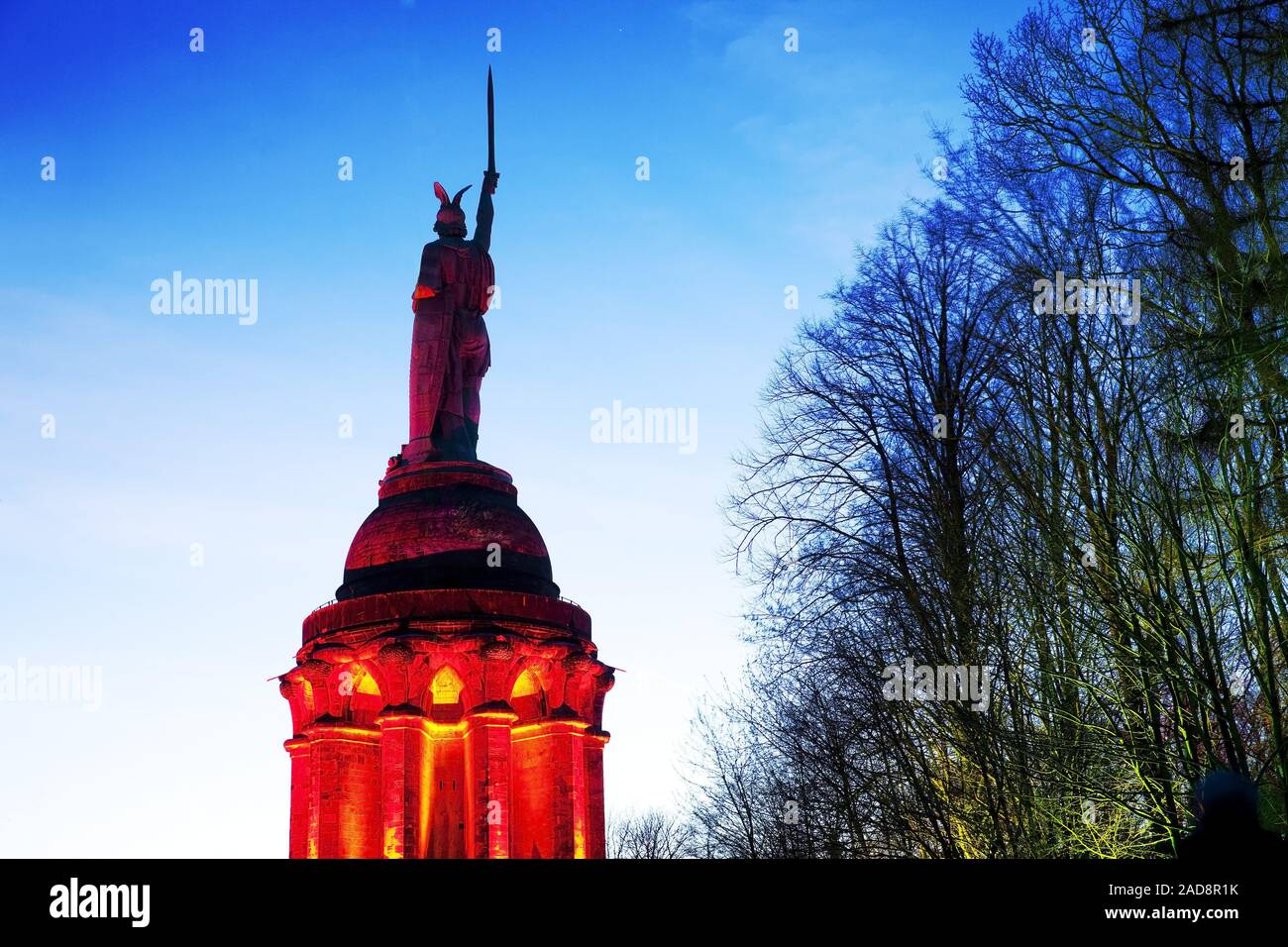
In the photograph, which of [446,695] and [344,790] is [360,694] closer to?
Answer: [446,695]

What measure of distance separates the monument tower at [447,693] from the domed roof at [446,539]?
0.14 feet

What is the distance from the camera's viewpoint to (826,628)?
23203 mm

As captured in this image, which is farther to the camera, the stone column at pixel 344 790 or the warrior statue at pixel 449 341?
the warrior statue at pixel 449 341

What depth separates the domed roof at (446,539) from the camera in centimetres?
3522

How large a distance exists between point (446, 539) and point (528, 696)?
4183mm

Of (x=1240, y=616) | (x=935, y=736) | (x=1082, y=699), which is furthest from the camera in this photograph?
(x=935, y=736)

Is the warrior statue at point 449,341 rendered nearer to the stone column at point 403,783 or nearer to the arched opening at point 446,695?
the arched opening at point 446,695

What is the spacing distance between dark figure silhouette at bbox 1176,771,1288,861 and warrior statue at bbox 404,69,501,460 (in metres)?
30.9

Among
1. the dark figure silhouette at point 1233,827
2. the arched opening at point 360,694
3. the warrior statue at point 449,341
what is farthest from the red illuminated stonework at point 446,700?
the dark figure silhouette at point 1233,827
